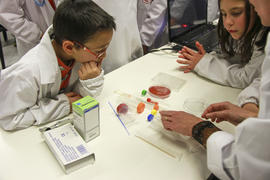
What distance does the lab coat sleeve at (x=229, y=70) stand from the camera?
1.13m

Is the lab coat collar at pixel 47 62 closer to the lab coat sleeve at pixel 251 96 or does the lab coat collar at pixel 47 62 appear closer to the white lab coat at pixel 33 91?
the white lab coat at pixel 33 91

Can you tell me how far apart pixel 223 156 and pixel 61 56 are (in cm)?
76

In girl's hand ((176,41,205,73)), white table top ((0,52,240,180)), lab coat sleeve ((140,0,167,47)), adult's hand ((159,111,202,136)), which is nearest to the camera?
white table top ((0,52,240,180))

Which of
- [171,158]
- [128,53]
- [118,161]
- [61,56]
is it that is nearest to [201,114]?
[171,158]

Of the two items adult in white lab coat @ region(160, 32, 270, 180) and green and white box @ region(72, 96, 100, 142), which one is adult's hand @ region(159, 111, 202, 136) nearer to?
adult in white lab coat @ region(160, 32, 270, 180)

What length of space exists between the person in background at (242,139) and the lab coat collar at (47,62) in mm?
494

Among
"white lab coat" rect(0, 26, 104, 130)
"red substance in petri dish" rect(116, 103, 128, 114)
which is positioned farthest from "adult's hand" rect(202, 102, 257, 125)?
"white lab coat" rect(0, 26, 104, 130)

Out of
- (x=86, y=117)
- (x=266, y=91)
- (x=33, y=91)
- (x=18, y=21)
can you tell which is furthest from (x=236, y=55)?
(x=18, y=21)

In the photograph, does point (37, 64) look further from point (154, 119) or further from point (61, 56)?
point (154, 119)

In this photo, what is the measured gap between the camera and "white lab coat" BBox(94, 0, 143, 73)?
1.39 m

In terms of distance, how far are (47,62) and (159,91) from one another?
1.67 ft

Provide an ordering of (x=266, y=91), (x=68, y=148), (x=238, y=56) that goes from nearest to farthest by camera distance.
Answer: (x=266, y=91)
(x=68, y=148)
(x=238, y=56)

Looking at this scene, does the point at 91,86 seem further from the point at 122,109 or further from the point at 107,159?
the point at 107,159

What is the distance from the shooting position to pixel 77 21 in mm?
924
